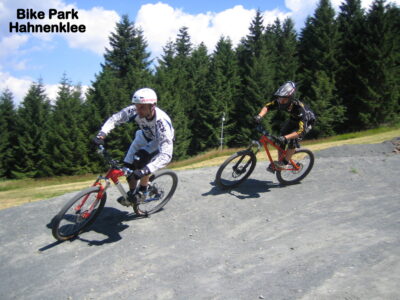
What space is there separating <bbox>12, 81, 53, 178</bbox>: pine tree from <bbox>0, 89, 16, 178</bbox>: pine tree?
3.78 ft

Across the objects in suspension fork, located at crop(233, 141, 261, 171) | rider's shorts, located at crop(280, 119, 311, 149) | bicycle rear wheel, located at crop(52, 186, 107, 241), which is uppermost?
rider's shorts, located at crop(280, 119, 311, 149)

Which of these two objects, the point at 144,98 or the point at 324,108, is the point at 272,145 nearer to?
the point at 144,98

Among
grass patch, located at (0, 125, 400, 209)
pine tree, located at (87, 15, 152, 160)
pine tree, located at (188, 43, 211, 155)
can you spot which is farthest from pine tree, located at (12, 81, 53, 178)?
grass patch, located at (0, 125, 400, 209)

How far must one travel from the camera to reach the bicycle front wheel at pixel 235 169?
8641mm

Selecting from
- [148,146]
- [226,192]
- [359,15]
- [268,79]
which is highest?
[359,15]

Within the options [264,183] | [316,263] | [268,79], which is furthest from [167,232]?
[268,79]

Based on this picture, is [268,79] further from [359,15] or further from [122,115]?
[122,115]

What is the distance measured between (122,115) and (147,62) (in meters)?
50.5

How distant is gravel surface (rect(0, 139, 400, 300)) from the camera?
182 inches

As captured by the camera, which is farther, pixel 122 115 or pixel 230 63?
pixel 230 63

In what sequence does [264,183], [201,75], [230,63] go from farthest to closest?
[201,75], [230,63], [264,183]

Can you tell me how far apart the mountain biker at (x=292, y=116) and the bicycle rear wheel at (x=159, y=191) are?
2.70 meters

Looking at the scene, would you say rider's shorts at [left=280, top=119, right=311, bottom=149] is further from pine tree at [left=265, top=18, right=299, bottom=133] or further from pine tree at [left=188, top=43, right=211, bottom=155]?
pine tree at [left=188, top=43, right=211, bottom=155]

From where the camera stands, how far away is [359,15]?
48.3 metres
